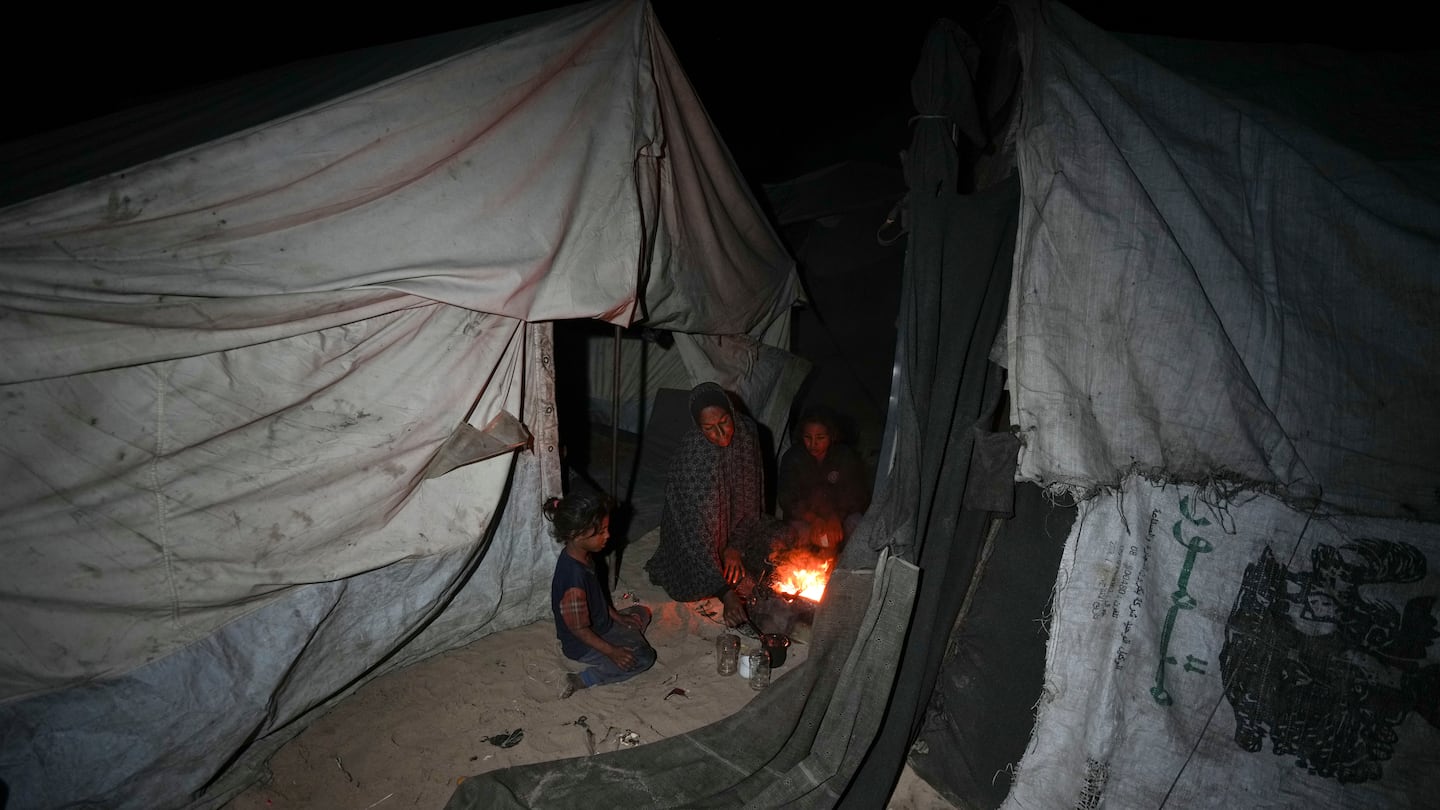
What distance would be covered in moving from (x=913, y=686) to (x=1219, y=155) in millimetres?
→ 2440

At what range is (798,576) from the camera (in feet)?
14.6

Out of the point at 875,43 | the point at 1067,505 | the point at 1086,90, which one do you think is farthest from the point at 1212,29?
the point at 1067,505

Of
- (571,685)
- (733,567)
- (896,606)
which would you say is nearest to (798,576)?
(733,567)

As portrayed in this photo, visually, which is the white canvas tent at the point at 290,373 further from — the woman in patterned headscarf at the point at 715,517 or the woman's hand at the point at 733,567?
the woman's hand at the point at 733,567

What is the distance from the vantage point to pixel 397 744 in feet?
11.1

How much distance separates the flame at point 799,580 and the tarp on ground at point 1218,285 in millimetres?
2401

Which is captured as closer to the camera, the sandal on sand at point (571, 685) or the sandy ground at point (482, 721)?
the sandy ground at point (482, 721)

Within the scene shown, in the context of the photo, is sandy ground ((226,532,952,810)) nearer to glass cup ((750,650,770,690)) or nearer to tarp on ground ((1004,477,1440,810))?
glass cup ((750,650,770,690))

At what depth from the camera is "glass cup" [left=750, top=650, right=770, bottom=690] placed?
388cm

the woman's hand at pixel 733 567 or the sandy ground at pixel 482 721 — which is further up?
the woman's hand at pixel 733 567

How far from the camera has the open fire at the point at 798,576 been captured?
14.3 feet

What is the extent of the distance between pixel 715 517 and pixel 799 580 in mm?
766

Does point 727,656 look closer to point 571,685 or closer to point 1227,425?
point 571,685

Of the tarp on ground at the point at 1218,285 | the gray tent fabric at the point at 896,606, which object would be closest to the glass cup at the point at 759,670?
the gray tent fabric at the point at 896,606
